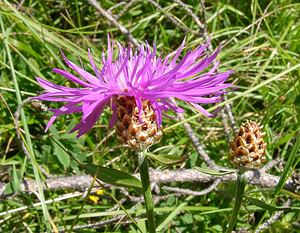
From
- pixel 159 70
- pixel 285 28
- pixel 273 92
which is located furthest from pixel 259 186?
pixel 285 28

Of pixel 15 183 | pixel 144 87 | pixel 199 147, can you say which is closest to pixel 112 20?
pixel 199 147

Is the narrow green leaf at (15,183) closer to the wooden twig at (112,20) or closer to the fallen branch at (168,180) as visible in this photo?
the fallen branch at (168,180)

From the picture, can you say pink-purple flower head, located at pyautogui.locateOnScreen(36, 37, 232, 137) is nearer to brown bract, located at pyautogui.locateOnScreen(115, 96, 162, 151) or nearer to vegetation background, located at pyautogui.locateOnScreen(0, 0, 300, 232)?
brown bract, located at pyautogui.locateOnScreen(115, 96, 162, 151)

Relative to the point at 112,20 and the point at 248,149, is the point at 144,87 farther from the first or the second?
the point at 112,20

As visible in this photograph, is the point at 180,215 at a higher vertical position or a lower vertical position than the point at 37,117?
lower

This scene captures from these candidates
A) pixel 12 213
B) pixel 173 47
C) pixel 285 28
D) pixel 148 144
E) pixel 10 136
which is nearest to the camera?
pixel 148 144

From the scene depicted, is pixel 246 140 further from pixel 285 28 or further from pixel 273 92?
pixel 285 28

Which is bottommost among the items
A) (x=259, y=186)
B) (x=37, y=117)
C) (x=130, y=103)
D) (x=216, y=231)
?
(x=216, y=231)
